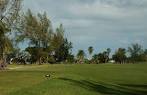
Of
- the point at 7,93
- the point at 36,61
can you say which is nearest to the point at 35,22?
the point at 36,61

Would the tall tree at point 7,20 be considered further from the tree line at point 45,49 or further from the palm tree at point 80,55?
the palm tree at point 80,55

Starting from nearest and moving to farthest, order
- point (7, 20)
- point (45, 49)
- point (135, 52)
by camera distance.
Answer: point (7, 20), point (45, 49), point (135, 52)

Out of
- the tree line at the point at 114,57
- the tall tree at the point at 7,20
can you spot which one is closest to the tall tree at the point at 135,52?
the tree line at the point at 114,57

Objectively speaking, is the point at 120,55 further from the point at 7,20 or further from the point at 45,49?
the point at 7,20

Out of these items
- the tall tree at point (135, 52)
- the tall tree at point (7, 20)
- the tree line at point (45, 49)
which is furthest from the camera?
the tall tree at point (135, 52)

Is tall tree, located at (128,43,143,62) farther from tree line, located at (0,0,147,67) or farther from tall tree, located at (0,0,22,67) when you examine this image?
tall tree, located at (0,0,22,67)

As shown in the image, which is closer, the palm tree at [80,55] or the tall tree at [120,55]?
the palm tree at [80,55]

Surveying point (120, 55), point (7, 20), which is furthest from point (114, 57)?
point (7, 20)

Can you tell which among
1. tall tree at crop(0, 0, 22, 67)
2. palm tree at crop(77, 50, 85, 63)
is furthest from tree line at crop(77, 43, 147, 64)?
tall tree at crop(0, 0, 22, 67)

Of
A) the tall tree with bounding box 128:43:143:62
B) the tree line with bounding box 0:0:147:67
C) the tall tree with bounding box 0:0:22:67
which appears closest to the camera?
the tall tree with bounding box 0:0:22:67

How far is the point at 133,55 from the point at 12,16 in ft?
406

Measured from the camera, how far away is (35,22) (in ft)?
424

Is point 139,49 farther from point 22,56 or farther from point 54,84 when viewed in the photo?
point 54,84

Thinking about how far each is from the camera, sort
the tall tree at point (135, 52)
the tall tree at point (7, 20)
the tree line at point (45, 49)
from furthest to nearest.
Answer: the tall tree at point (135, 52)
the tree line at point (45, 49)
the tall tree at point (7, 20)
